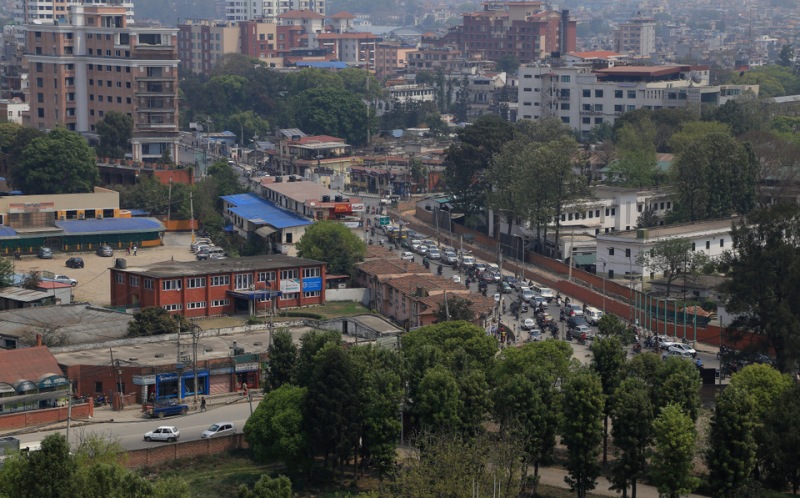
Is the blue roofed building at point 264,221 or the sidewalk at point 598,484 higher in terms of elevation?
the blue roofed building at point 264,221

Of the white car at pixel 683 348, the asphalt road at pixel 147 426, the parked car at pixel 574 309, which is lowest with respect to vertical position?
the asphalt road at pixel 147 426

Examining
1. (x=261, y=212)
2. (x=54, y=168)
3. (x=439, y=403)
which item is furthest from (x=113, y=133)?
(x=439, y=403)

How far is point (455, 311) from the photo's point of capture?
2908 cm

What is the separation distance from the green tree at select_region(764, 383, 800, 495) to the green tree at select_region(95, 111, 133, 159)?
29789 mm

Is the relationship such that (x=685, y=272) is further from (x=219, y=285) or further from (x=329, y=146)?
(x=329, y=146)

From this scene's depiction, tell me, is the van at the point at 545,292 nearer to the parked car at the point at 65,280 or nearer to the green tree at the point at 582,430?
the parked car at the point at 65,280

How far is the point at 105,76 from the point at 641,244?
23.0m

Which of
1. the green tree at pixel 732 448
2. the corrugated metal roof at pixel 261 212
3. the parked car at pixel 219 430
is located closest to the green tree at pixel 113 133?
the corrugated metal roof at pixel 261 212

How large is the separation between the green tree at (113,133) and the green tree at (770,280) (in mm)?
24852

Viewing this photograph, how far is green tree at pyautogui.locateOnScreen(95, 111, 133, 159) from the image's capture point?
47.7 meters

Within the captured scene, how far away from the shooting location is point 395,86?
241 feet

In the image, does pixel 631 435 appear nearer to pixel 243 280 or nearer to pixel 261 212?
pixel 243 280

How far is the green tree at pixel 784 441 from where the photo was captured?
21.2 meters

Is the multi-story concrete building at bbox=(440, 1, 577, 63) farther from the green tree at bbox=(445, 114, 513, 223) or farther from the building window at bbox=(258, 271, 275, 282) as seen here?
the building window at bbox=(258, 271, 275, 282)
